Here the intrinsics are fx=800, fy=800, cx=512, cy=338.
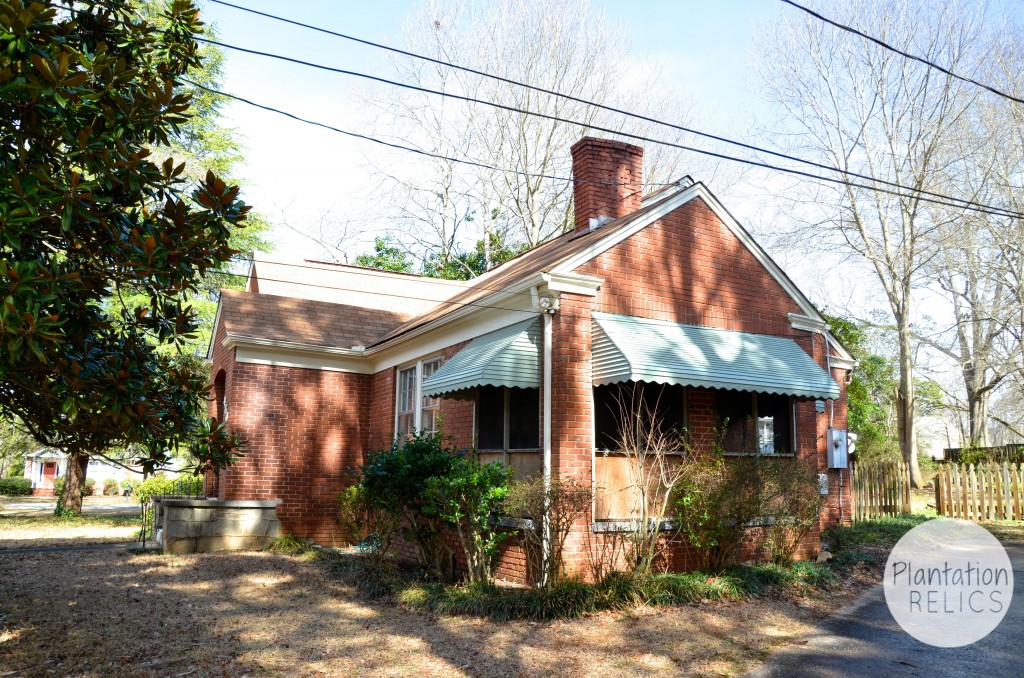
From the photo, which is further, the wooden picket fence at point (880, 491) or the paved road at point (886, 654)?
the wooden picket fence at point (880, 491)

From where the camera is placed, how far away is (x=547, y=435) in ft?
33.6

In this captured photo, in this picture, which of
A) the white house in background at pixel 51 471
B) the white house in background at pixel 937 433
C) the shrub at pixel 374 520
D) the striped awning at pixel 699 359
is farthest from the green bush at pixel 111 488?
the white house in background at pixel 937 433

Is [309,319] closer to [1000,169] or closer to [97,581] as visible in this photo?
[97,581]

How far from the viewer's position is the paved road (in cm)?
698

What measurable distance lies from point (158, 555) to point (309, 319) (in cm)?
586

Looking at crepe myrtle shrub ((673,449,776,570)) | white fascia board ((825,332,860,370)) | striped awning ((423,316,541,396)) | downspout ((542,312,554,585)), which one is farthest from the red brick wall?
white fascia board ((825,332,860,370))

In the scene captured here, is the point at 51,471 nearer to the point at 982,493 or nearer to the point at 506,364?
the point at 506,364

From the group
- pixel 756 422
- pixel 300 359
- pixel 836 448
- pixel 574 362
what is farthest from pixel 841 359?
pixel 300 359

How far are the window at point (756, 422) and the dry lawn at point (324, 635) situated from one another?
101 inches

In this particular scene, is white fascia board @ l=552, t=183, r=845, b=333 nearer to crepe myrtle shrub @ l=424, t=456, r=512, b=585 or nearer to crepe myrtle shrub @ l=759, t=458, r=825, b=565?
crepe myrtle shrub @ l=424, t=456, r=512, b=585

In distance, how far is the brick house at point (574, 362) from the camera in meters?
10.5

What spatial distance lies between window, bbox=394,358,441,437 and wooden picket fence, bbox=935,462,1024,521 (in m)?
12.9

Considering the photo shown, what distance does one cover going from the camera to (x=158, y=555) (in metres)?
13.8

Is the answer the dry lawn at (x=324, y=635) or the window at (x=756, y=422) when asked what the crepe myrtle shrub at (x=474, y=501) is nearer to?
the dry lawn at (x=324, y=635)
